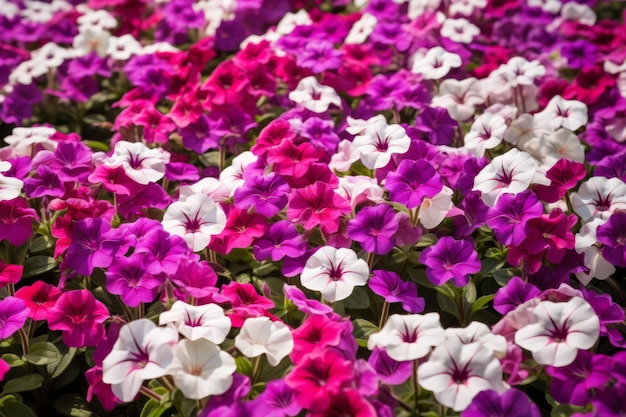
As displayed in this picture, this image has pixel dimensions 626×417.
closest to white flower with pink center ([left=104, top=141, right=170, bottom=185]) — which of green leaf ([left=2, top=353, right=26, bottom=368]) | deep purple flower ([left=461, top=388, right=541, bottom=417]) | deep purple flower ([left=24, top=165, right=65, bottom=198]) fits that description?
deep purple flower ([left=24, top=165, right=65, bottom=198])

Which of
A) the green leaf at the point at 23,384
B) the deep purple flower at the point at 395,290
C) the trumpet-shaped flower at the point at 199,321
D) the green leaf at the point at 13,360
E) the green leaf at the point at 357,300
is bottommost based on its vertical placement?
the green leaf at the point at 23,384

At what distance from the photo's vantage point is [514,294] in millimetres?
1964

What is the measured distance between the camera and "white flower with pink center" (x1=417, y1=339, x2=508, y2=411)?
1.69 metres

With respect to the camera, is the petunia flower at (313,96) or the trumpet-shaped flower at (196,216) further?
the petunia flower at (313,96)

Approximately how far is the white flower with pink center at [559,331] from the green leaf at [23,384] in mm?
1315

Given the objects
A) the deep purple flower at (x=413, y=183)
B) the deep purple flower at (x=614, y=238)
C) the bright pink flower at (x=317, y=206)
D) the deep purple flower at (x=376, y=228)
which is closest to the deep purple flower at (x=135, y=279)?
the bright pink flower at (x=317, y=206)

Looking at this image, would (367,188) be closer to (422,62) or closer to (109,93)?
(422,62)

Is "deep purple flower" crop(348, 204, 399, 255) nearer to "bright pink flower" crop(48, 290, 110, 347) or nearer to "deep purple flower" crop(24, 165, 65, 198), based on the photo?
"bright pink flower" crop(48, 290, 110, 347)

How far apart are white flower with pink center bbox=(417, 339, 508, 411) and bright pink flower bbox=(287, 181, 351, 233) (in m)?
0.58

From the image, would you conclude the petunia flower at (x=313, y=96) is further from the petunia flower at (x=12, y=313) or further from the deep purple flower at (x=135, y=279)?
the petunia flower at (x=12, y=313)

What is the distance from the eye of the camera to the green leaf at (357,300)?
2141 millimetres

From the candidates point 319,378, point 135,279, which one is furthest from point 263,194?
point 319,378

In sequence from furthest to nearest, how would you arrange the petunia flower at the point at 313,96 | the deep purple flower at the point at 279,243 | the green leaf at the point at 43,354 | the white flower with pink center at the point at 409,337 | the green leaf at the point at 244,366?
1. the petunia flower at the point at 313,96
2. the deep purple flower at the point at 279,243
3. the green leaf at the point at 43,354
4. the green leaf at the point at 244,366
5. the white flower with pink center at the point at 409,337

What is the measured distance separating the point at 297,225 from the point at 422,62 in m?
1.03
